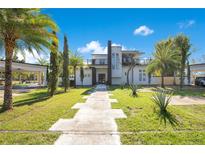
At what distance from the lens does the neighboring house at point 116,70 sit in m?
35.3

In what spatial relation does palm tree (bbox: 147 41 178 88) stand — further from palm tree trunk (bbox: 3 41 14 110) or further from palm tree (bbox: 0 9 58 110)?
palm tree trunk (bbox: 3 41 14 110)

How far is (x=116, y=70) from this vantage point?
35438 millimetres

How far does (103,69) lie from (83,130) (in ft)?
107

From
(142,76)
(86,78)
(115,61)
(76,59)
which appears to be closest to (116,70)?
(115,61)

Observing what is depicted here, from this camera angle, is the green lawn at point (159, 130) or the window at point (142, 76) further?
the window at point (142, 76)

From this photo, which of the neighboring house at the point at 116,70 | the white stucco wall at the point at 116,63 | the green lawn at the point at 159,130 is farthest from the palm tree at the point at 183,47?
the green lawn at the point at 159,130

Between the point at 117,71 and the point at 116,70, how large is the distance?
25 centimetres

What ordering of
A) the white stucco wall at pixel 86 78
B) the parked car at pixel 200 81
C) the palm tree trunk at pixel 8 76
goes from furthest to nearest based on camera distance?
the white stucco wall at pixel 86 78 → the parked car at pixel 200 81 → the palm tree trunk at pixel 8 76

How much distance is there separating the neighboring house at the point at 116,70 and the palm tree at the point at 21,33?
23.6 metres

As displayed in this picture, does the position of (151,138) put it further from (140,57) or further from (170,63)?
(140,57)

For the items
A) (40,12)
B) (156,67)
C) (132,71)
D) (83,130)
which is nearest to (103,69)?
(132,71)

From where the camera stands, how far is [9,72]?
10133 mm

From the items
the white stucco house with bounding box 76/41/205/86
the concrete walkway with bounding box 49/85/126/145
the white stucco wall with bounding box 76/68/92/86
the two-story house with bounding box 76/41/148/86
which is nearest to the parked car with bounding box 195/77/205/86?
the white stucco house with bounding box 76/41/205/86

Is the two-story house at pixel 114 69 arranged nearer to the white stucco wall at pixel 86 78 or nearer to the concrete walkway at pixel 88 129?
the white stucco wall at pixel 86 78
